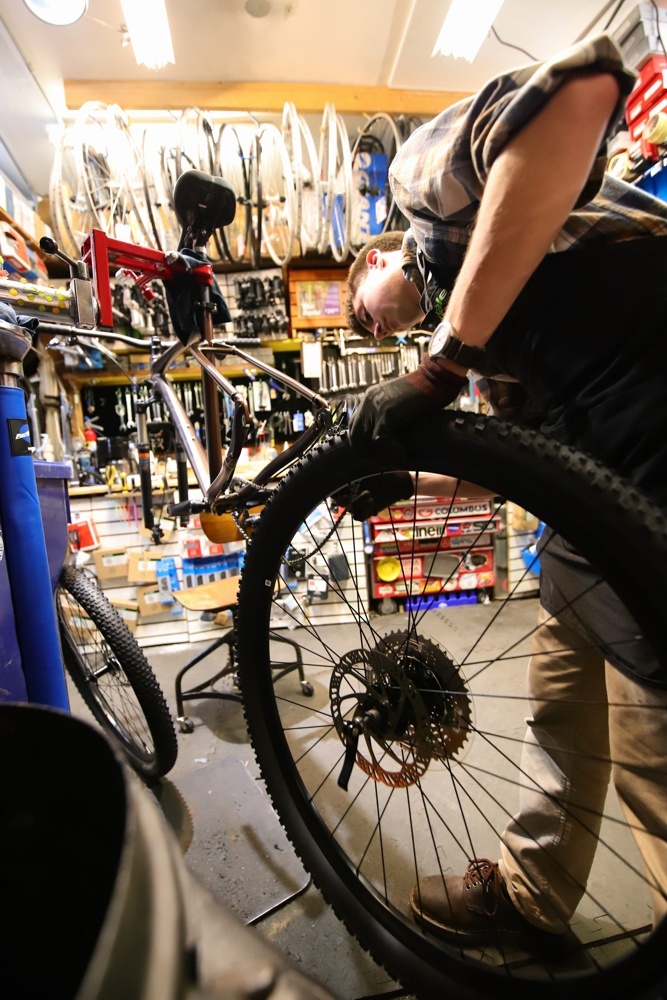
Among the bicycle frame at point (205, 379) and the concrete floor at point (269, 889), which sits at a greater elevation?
the bicycle frame at point (205, 379)

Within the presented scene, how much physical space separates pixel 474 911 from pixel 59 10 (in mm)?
3141

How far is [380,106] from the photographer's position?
2.41 m

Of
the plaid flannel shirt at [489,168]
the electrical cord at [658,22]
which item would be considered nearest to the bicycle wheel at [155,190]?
the plaid flannel shirt at [489,168]

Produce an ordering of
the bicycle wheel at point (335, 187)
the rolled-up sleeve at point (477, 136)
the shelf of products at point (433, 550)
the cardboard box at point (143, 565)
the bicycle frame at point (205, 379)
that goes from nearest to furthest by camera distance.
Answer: the rolled-up sleeve at point (477, 136)
the bicycle frame at point (205, 379)
the bicycle wheel at point (335, 187)
the cardboard box at point (143, 565)
the shelf of products at point (433, 550)

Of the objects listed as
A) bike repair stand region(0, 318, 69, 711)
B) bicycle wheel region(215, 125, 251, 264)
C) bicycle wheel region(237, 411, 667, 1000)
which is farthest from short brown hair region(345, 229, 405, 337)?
bicycle wheel region(215, 125, 251, 264)

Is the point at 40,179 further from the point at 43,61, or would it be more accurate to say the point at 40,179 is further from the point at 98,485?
the point at 98,485

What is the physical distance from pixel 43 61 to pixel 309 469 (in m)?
2.91

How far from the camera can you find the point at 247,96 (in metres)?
2.31

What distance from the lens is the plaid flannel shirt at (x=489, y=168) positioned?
39 centimetres

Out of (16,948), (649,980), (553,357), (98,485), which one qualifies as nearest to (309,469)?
(553,357)

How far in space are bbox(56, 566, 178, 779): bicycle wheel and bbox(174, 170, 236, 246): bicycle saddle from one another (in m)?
1.04

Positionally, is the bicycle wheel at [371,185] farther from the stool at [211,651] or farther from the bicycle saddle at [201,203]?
the stool at [211,651]

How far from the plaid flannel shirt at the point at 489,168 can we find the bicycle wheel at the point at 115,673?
3.67ft

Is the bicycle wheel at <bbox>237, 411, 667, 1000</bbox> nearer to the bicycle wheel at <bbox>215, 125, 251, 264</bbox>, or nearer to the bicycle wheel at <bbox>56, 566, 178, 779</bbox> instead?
the bicycle wheel at <bbox>56, 566, 178, 779</bbox>
